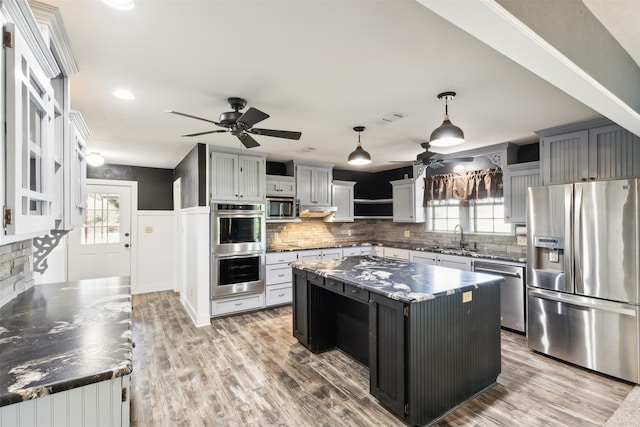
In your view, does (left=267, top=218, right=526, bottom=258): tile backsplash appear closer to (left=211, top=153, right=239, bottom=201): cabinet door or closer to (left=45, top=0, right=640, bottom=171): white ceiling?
(left=211, top=153, right=239, bottom=201): cabinet door

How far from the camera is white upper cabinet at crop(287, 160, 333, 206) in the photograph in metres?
5.50

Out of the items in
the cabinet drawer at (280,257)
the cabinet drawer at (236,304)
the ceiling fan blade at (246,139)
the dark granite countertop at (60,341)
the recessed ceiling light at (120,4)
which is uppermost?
the recessed ceiling light at (120,4)

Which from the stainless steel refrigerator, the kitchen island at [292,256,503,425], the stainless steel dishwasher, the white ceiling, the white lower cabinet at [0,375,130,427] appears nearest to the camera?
the white lower cabinet at [0,375,130,427]

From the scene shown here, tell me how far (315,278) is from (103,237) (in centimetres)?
462

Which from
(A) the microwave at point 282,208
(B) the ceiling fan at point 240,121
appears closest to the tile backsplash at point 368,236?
(A) the microwave at point 282,208

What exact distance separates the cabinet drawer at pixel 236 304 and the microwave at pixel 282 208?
4.39ft

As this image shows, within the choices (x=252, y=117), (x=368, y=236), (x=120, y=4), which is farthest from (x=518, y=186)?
(x=120, y=4)

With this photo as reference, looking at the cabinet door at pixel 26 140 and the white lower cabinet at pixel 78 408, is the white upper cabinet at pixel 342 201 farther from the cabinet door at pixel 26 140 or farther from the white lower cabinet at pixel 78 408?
the white lower cabinet at pixel 78 408

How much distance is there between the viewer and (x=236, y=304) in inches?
180

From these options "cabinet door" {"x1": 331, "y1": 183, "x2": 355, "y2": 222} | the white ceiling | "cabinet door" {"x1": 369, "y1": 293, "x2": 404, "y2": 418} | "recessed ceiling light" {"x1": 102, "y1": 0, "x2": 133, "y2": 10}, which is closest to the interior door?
the white ceiling

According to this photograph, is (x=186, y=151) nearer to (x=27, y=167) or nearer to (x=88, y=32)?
(x=88, y=32)

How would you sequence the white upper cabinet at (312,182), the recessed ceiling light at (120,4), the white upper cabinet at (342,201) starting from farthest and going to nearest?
the white upper cabinet at (342,201) → the white upper cabinet at (312,182) → the recessed ceiling light at (120,4)

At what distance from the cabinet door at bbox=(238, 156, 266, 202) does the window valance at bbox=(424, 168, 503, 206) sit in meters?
3.02

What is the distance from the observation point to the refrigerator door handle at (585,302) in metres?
2.75
